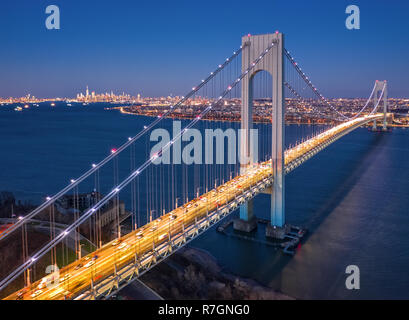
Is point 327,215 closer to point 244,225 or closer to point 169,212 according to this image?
point 244,225

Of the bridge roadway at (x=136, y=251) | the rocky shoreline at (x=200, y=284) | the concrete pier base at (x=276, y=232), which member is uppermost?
the bridge roadway at (x=136, y=251)

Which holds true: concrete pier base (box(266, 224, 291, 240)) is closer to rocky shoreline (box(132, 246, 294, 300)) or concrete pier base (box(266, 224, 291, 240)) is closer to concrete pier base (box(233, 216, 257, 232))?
concrete pier base (box(233, 216, 257, 232))

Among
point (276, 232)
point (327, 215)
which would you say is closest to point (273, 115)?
point (276, 232)

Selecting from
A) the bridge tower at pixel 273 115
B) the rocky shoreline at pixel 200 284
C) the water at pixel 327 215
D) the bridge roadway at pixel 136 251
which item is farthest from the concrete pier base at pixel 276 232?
the rocky shoreline at pixel 200 284

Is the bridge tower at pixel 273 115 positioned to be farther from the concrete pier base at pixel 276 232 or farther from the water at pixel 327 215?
the water at pixel 327 215
